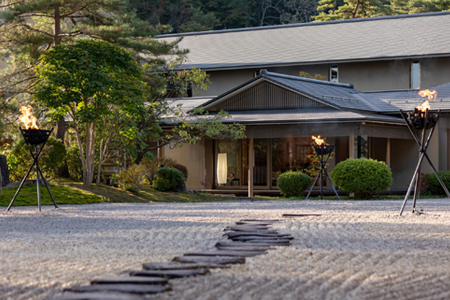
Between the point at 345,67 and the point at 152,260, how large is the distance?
19.6 m

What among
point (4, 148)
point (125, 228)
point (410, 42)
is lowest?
point (125, 228)

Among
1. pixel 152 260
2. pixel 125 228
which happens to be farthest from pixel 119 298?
pixel 125 228

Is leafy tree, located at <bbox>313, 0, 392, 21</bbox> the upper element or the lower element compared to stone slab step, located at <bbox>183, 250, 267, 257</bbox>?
upper

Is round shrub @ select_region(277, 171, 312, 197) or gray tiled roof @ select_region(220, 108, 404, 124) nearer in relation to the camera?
gray tiled roof @ select_region(220, 108, 404, 124)

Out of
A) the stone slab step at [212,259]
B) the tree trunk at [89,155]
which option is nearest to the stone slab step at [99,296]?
the stone slab step at [212,259]

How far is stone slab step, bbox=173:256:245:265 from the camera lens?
495cm

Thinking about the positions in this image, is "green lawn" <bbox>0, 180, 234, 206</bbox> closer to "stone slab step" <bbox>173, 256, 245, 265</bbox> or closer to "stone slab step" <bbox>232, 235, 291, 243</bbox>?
"stone slab step" <bbox>232, 235, 291, 243</bbox>

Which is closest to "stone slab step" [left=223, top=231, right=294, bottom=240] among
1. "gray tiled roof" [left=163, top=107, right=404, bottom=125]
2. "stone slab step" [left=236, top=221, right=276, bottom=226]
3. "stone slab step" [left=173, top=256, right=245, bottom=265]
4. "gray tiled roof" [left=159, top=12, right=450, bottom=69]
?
"stone slab step" [left=236, top=221, right=276, bottom=226]

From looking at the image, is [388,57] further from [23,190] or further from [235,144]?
[23,190]

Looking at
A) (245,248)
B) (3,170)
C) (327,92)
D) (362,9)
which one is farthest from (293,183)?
(362,9)

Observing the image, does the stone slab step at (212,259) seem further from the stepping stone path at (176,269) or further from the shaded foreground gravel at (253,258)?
the shaded foreground gravel at (253,258)

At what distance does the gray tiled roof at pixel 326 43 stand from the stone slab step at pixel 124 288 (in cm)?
1995

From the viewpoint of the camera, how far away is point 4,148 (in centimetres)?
1780

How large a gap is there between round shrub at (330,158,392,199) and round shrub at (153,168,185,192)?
4.90 m
